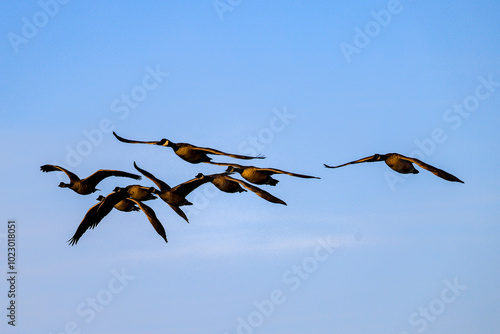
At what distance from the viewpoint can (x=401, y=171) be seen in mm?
35000

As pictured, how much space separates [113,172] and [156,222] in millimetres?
3397

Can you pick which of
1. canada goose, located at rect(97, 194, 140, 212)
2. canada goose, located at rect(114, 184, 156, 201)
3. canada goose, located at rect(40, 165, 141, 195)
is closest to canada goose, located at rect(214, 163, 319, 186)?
canada goose, located at rect(114, 184, 156, 201)

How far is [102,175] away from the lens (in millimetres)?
37656

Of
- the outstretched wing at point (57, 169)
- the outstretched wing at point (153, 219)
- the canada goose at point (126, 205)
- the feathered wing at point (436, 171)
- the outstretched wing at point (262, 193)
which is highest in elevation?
the outstretched wing at point (57, 169)

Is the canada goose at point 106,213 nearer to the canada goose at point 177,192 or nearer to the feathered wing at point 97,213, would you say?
the feathered wing at point 97,213

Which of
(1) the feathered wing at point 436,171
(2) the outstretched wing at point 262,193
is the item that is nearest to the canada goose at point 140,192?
(2) the outstretched wing at point 262,193

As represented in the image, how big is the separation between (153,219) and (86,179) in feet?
12.5

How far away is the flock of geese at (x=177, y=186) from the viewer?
34562 millimetres

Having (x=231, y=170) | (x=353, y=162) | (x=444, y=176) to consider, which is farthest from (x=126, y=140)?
(x=444, y=176)

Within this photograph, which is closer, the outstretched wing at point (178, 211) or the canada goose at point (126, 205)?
the outstretched wing at point (178, 211)

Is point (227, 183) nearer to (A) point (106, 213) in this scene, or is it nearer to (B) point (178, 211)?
(B) point (178, 211)

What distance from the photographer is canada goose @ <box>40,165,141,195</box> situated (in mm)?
37625

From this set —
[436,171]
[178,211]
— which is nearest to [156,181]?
[178,211]

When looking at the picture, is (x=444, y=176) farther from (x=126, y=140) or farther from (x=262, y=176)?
(x=126, y=140)
